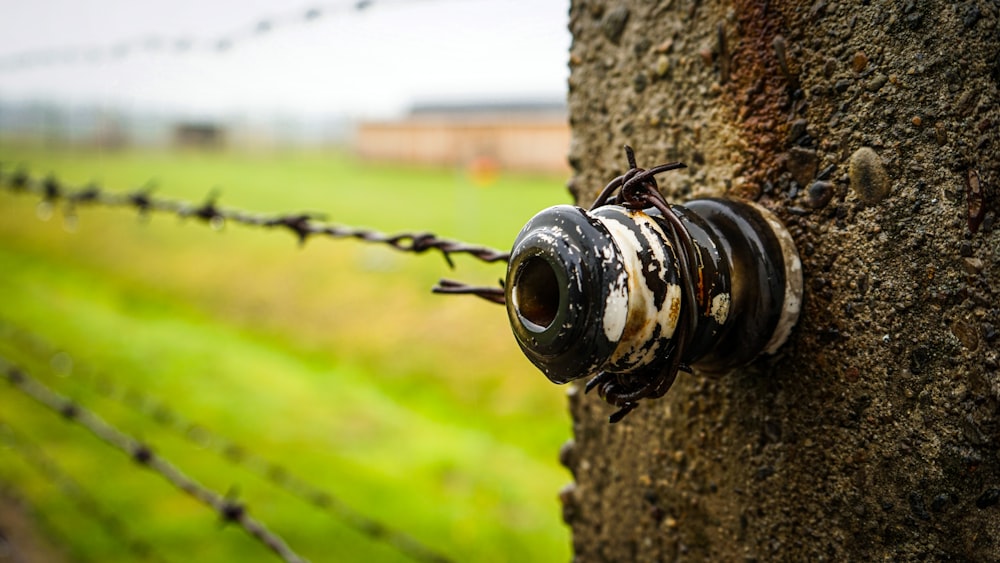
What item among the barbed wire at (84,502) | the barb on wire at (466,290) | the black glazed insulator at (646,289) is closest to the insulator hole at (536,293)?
the black glazed insulator at (646,289)

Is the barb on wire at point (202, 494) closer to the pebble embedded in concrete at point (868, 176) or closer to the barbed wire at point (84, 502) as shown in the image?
the barbed wire at point (84, 502)

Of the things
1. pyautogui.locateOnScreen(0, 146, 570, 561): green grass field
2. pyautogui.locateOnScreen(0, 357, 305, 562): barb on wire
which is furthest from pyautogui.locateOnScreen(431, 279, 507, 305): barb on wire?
pyautogui.locateOnScreen(0, 146, 570, 561): green grass field

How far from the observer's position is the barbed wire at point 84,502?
9.57ft

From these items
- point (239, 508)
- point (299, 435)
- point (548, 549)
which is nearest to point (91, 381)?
point (299, 435)

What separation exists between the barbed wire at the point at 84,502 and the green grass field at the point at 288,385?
1.5 inches

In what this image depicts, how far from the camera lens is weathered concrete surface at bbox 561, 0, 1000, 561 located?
0.66m

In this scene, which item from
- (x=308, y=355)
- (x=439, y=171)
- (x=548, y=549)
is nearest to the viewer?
(x=548, y=549)

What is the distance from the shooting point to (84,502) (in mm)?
2838

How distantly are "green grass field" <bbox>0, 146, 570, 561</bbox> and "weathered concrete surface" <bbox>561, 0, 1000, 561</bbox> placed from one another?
2.95m

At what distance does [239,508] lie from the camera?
5.62 feet

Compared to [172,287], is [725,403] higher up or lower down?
higher up

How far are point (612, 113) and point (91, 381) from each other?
5.36 m

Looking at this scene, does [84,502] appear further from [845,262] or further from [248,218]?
[845,262]

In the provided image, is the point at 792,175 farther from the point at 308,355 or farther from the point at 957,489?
the point at 308,355
